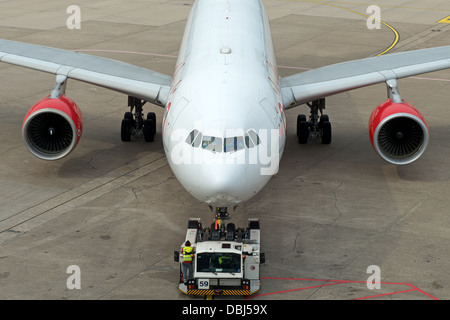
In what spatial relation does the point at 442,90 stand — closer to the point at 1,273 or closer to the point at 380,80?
the point at 380,80

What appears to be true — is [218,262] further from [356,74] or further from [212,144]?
[356,74]

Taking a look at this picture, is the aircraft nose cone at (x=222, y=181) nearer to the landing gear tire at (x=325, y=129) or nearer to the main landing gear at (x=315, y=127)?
the main landing gear at (x=315, y=127)

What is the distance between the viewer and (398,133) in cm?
2473

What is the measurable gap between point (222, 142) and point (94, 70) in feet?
31.3

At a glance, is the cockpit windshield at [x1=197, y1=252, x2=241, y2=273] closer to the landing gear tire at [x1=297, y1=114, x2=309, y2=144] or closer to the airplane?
the airplane

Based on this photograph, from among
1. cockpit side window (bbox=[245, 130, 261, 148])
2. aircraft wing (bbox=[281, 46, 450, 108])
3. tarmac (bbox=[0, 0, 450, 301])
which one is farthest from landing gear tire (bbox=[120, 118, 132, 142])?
cockpit side window (bbox=[245, 130, 261, 148])

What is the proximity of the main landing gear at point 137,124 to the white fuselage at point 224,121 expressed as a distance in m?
4.89

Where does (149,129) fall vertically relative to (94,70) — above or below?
below

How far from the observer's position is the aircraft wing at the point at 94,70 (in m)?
25.6

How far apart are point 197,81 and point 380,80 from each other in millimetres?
7855

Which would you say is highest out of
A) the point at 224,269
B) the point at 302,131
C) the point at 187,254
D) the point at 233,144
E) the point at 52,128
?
the point at 302,131

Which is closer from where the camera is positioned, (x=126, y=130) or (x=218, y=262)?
(x=218, y=262)

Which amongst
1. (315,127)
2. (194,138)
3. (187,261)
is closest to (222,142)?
(194,138)
